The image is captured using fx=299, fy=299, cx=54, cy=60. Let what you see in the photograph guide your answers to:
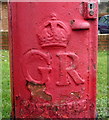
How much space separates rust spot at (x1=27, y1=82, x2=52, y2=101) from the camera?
7.03ft

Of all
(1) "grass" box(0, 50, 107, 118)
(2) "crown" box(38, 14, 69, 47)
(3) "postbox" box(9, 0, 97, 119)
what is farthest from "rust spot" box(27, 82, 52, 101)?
(1) "grass" box(0, 50, 107, 118)

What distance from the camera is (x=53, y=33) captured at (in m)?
2.06

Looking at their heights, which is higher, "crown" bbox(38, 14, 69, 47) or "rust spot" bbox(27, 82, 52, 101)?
"crown" bbox(38, 14, 69, 47)

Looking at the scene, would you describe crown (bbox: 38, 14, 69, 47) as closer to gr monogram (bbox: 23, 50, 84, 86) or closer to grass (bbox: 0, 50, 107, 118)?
gr monogram (bbox: 23, 50, 84, 86)

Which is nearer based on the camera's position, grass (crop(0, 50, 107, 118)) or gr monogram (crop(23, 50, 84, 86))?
gr monogram (crop(23, 50, 84, 86))

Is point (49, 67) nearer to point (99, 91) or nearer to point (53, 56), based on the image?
point (53, 56)

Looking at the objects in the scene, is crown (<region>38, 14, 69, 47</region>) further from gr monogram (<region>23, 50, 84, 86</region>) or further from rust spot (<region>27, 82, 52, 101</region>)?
rust spot (<region>27, 82, 52, 101</region>)

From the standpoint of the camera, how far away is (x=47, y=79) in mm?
2109

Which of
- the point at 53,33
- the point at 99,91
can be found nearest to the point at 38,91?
the point at 53,33

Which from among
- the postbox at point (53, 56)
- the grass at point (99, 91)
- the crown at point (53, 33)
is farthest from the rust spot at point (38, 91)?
the grass at point (99, 91)

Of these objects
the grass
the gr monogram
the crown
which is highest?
the crown

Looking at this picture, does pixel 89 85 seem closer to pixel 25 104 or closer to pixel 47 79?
pixel 47 79

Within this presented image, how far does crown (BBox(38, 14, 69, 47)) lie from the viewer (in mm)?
2053

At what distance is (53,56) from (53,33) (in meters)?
0.16
